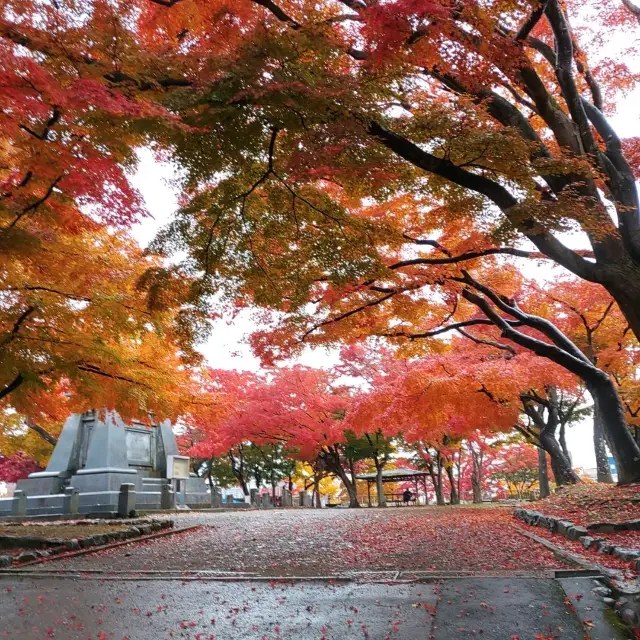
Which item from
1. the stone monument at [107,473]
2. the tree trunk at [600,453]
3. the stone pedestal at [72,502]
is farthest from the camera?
the stone monument at [107,473]

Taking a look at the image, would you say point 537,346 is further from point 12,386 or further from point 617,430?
point 12,386

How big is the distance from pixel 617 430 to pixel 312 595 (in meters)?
8.90

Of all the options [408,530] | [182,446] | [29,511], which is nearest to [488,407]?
[408,530]

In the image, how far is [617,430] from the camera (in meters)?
11.1

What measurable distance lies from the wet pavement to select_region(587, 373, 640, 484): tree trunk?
734 cm

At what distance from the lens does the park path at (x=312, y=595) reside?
387 centimetres

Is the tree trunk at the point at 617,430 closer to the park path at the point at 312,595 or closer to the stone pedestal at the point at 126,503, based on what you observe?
the park path at the point at 312,595

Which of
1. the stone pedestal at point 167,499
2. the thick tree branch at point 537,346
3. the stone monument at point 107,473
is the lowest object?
the stone pedestal at point 167,499

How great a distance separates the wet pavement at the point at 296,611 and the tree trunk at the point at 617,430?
7.34 metres

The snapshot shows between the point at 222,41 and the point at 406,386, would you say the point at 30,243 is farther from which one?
the point at 406,386

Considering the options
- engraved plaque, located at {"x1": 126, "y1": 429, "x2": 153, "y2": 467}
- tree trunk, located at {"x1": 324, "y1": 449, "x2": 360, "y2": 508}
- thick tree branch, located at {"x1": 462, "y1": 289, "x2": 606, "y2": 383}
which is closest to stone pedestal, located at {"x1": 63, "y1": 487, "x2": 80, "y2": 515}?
engraved plaque, located at {"x1": 126, "y1": 429, "x2": 153, "y2": 467}

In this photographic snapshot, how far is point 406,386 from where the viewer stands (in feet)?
47.4

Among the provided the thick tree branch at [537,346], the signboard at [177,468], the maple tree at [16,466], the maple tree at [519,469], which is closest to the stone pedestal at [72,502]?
the signboard at [177,468]

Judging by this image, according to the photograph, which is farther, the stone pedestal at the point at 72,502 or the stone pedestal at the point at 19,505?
the stone pedestal at the point at 72,502
